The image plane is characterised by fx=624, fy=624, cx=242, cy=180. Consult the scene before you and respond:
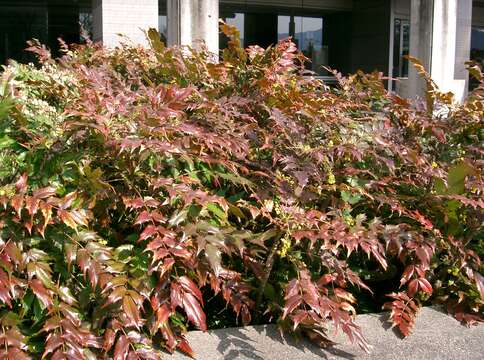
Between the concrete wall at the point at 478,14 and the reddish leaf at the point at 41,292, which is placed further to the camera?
the concrete wall at the point at 478,14

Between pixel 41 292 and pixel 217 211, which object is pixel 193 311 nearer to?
pixel 217 211

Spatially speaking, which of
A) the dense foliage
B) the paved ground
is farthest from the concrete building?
the paved ground

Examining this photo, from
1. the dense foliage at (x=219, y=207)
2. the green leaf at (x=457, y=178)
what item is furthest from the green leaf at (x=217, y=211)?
the green leaf at (x=457, y=178)

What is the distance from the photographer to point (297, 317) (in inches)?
110

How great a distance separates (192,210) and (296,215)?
0.49 meters

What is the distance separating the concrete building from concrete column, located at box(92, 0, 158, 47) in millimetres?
15

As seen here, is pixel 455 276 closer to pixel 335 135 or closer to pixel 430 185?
pixel 430 185

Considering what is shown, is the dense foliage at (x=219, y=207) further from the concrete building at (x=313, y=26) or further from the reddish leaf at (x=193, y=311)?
the concrete building at (x=313, y=26)

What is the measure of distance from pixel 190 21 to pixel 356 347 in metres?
6.74

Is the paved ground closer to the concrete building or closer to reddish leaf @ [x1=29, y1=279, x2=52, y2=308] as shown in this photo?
reddish leaf @ [x1=29, y1=279, x2=52, y2=308]

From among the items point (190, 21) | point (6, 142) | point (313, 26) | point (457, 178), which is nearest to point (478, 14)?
point (313, 26)

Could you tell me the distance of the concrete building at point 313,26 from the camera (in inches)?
360

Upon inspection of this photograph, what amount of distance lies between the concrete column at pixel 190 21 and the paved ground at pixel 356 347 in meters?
6.22

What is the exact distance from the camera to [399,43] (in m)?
18.5
